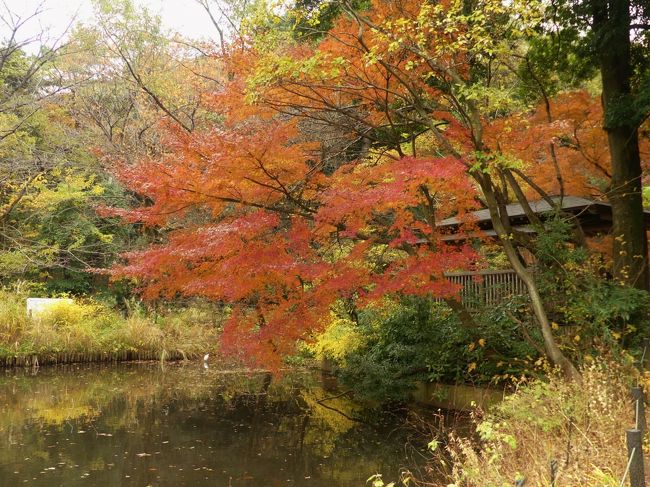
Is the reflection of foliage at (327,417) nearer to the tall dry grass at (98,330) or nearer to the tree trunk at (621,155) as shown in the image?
the tree trunk at (621,155)

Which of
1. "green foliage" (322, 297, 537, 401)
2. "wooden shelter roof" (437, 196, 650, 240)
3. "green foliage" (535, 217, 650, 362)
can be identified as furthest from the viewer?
"wooden shelter roof" (437, 196, 650, 240)

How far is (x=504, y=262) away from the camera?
38.0 feet

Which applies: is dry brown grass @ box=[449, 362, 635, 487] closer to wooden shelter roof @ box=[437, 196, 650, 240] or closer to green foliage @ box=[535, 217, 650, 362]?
green foliage @ box=[535, 217, 650, 362]

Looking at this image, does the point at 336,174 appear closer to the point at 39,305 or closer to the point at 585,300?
the point at 585,300

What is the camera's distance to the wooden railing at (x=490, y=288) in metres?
9.85

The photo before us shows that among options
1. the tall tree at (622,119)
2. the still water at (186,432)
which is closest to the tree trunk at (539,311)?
the tall tree at (622,119)

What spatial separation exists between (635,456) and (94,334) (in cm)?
1385

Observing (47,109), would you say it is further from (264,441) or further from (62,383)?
(264,441)

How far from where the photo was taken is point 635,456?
8.57 feet

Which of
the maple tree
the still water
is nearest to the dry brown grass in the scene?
the maple tree

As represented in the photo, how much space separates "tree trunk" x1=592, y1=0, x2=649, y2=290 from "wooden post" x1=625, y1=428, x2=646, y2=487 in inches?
245

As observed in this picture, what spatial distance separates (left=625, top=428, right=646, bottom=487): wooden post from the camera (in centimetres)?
257

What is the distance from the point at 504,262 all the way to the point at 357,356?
3796mm

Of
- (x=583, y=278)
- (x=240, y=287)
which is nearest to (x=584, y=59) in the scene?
(x=583, y=278)
